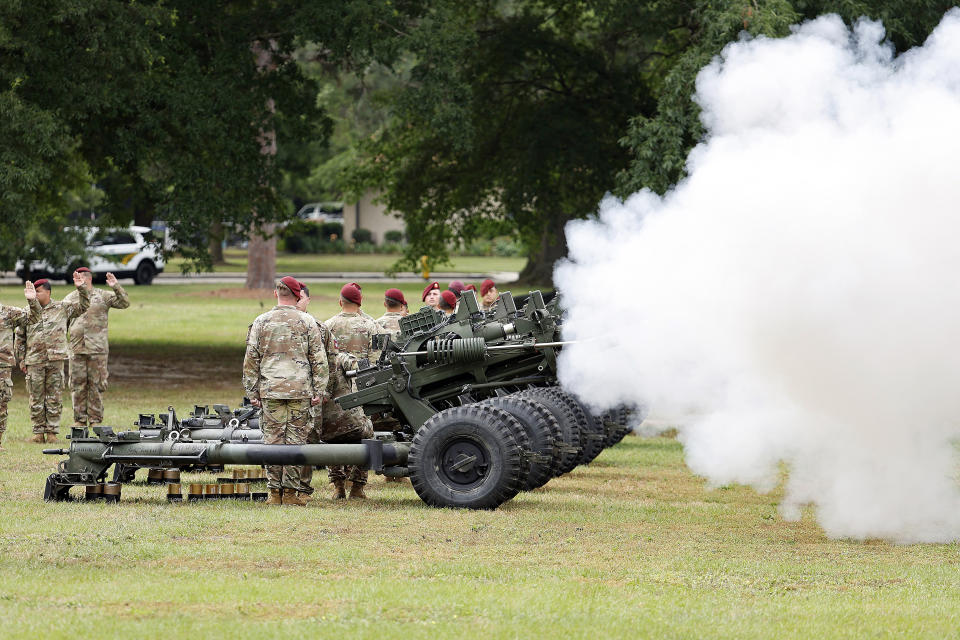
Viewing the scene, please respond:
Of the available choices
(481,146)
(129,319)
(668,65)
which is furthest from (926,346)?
(129,319)

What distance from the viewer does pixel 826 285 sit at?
10977mm

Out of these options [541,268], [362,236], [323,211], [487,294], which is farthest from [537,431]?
[323,211]

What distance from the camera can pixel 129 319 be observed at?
4112 centimetres

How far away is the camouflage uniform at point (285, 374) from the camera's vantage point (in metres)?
13.1

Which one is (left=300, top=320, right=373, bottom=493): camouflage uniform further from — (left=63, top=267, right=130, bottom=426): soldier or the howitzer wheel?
(left=63, top=267, right=130, bottom=426): soldier

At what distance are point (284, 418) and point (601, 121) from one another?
1764cm

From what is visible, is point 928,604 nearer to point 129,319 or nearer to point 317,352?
point 317,352

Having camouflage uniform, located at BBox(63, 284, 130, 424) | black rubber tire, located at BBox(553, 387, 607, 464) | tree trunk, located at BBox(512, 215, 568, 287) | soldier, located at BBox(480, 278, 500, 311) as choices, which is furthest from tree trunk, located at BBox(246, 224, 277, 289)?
black rubber tire, located at BBox(553, 387, 607, 464)

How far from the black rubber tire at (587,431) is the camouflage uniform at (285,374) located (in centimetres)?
288

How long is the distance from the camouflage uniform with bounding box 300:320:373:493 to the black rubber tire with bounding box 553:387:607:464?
86.7 inches

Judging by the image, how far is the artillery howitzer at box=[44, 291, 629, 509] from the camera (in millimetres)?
12844

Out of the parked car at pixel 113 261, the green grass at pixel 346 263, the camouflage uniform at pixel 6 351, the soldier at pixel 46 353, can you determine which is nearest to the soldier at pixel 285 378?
the camouflage uniform at pixel 6 351

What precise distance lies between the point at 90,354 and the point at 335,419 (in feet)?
20.5

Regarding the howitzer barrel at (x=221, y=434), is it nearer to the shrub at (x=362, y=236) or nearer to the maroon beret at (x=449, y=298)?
the maroon beret at (x=449, y=298)
